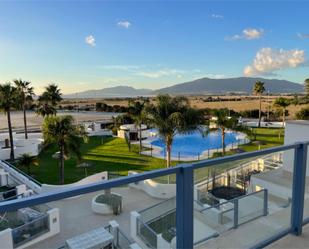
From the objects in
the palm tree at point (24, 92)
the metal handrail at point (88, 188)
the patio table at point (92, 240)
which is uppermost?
the palm tree at point (24, 92)

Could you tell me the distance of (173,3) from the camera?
18000mm

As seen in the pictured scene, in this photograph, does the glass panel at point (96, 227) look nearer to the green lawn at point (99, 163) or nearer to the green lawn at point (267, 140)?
the green lawn at point (99, 163)

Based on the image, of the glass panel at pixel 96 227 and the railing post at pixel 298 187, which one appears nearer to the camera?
the railing post at pixel 298 187

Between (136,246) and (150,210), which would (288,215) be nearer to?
(150,210)

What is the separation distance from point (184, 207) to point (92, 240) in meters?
4.53

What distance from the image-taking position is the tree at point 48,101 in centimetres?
3278

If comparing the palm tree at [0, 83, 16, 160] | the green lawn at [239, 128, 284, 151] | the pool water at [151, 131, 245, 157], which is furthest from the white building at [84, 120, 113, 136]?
the green lawn at [239, 128, 284, 151]

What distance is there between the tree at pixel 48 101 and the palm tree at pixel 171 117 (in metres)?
16.8

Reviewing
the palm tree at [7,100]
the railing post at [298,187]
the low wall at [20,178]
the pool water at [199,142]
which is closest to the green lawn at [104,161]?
the low wall at [20,178]

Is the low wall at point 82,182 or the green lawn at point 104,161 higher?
the low wall at point 82,182

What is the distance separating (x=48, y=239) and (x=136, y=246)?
3443 mm

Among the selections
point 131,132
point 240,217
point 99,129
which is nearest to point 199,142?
point 131,132

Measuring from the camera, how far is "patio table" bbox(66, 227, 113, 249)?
523 cm

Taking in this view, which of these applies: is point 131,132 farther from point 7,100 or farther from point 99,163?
point 7,100
